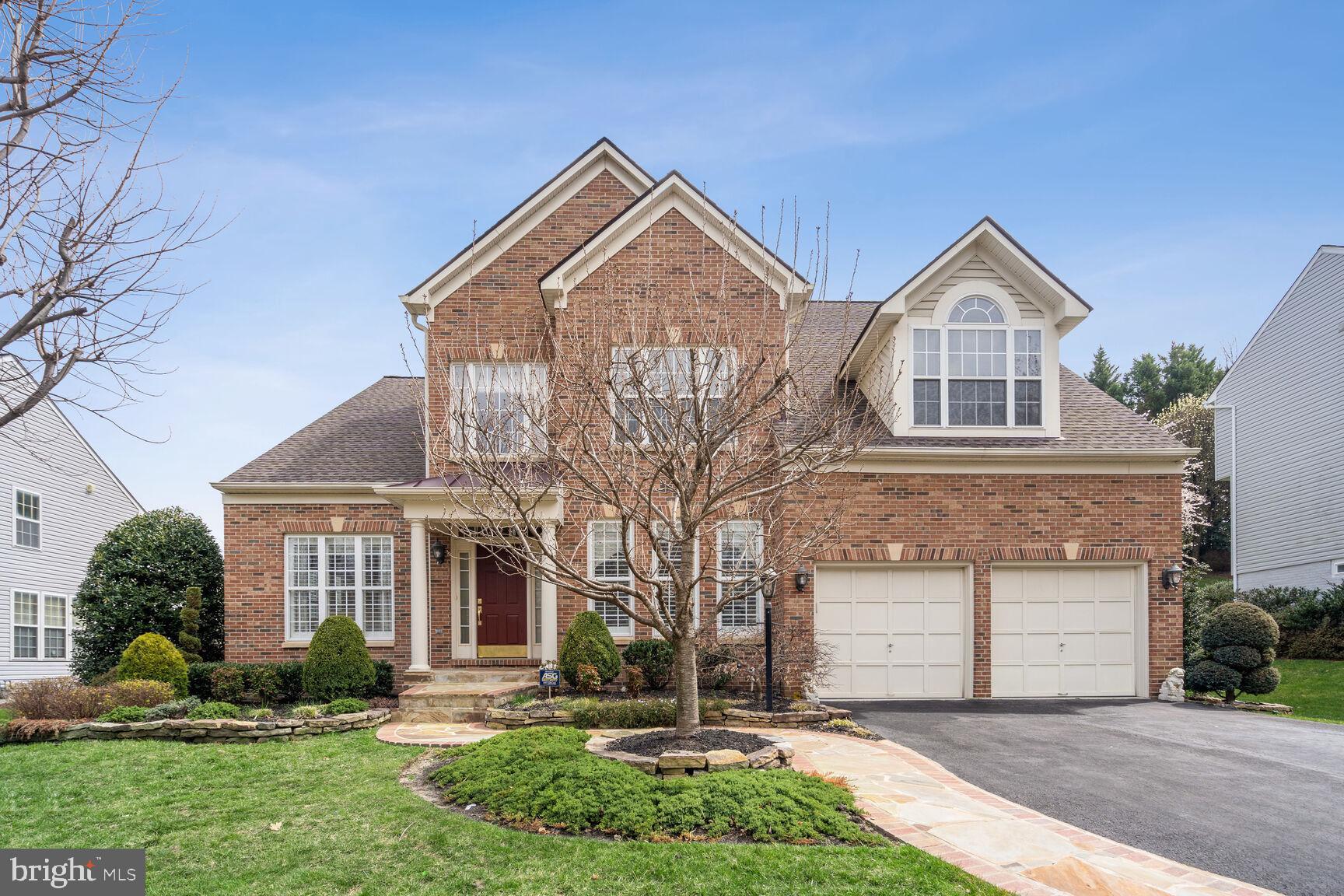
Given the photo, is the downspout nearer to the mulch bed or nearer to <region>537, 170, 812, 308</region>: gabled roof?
<region>537, 170, 812, 308</region>: gabled roof

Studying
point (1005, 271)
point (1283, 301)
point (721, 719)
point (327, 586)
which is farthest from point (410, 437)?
point (1283, 301)

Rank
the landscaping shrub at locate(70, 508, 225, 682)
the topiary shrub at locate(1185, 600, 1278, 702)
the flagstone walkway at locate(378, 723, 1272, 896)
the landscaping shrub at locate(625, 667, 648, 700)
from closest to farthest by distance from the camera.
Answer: the flagstone walkway at locate(378, 723, 1272, 896) < the landscaping shrub at locate(625, 667, 648, 700) < the topiary shrub at locate(1185, 600, 1278, 702) < the landscaping shrub at locate(70, 508, 225, 682)

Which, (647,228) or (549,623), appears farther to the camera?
(647,228)

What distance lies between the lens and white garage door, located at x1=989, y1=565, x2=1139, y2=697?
14.0 m

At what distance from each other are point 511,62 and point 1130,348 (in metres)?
45.9

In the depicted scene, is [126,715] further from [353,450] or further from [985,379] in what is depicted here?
[985,379]

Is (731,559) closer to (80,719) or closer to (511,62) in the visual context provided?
(511,62)

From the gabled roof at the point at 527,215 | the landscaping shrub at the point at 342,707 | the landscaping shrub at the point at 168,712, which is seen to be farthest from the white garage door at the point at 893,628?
the landscaping shrub at the point at 168,712

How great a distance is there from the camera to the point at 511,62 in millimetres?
10898

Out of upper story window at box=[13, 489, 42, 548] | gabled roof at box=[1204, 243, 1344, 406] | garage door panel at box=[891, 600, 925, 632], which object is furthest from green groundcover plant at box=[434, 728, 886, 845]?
gabled roof at box=[1204, 243, 1344, 406]

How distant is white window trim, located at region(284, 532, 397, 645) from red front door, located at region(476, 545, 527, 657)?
1.53m

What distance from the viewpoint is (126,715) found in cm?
1122

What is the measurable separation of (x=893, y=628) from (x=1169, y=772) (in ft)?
18.3

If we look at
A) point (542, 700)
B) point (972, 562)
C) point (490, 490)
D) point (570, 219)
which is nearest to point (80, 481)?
point (570, 219)
